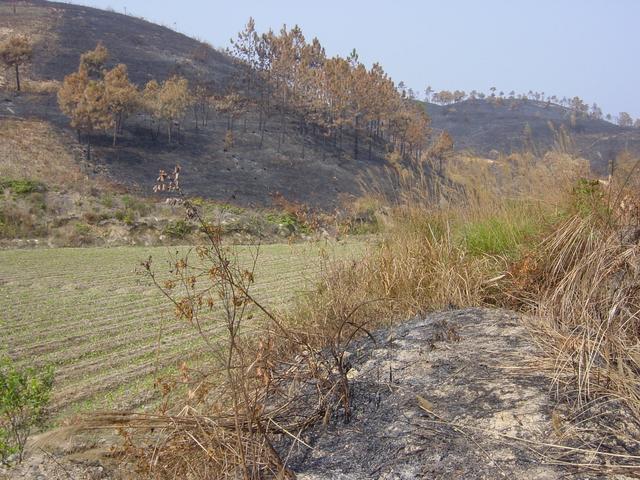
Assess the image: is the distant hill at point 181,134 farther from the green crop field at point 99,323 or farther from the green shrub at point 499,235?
the green shrub at point 499,235

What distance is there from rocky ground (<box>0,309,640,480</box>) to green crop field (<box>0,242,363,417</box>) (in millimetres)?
830

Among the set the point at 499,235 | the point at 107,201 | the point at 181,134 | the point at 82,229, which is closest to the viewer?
the point at 499,235

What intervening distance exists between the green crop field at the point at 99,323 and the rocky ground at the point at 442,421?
0.83 m

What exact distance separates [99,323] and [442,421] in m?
4.66

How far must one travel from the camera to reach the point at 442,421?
2113mm

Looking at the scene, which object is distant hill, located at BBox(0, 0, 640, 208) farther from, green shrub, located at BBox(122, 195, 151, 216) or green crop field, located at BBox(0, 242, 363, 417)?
green crop field, located at BBox(0, 242, 363, 417)

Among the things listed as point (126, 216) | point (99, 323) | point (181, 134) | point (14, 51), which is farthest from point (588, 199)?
point (14, 51)

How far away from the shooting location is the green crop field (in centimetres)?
429

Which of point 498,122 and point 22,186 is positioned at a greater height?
point 498,122

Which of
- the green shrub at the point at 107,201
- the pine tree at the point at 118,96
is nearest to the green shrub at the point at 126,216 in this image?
the green shrub at the point at 107,201

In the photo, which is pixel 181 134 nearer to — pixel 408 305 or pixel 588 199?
pixel 408 305

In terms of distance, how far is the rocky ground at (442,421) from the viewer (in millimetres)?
1869

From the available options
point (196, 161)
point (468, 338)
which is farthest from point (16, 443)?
point (196, 161)

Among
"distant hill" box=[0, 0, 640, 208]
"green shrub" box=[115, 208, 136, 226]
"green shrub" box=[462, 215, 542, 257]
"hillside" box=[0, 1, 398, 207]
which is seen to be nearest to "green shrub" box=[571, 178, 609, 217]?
"green shrub" box=[462, 215, 542, 257]
